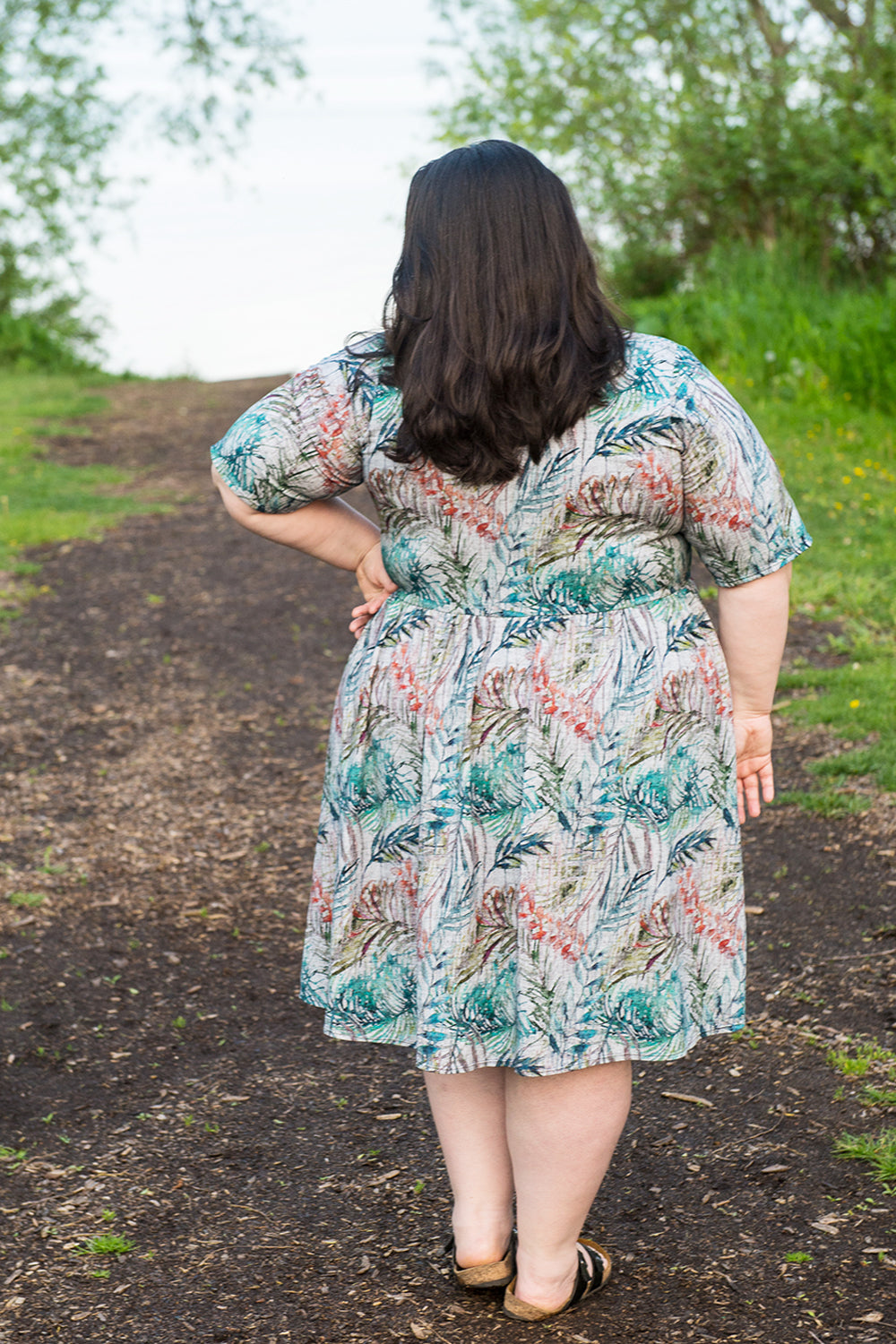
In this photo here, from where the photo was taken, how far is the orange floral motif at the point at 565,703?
190 centimetres

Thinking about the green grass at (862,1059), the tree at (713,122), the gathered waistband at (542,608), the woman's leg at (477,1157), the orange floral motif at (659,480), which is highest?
the tree at (713,122)

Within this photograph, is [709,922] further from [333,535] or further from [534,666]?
[333,535]

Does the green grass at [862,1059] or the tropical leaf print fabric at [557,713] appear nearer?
the tropical leaf print fabric at [557,713]

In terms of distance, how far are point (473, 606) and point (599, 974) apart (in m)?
0.57

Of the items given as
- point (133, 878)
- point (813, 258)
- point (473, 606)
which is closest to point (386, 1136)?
point (473, 606)

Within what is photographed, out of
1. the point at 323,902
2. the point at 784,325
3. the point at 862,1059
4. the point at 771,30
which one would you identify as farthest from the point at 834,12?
the point at 323,902

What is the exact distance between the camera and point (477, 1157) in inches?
85.7

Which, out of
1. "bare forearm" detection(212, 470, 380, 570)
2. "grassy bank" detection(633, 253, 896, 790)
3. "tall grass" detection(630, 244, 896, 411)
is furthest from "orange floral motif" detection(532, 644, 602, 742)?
"tall grass" detection(630, 244, 896, 411)

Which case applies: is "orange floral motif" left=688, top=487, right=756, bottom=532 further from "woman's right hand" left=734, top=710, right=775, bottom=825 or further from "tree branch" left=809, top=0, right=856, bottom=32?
"tree branch" left=809, top=0, right=856, bottom=32

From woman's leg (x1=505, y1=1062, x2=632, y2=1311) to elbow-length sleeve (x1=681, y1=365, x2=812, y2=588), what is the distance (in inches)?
31.3

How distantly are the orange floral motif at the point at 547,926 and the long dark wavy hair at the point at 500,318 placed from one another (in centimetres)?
62

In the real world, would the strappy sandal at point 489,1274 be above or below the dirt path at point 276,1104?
above

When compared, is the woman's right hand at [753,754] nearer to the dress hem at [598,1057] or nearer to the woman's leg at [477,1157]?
the dress hem at [598,1057]

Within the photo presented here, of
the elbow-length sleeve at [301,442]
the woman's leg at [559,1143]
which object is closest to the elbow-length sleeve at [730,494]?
the elbow-length sleeve at [301,442]
